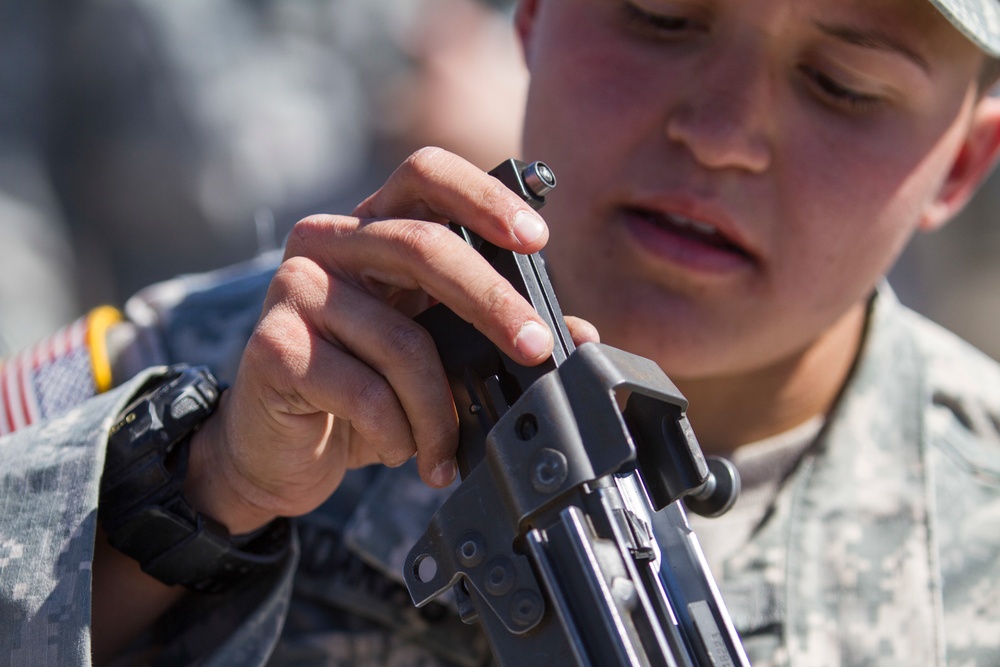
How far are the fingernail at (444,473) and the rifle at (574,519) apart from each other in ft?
0.05

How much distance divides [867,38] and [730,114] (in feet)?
0.65

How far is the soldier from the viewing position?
1.02 meters

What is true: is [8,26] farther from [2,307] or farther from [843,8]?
[843,8]

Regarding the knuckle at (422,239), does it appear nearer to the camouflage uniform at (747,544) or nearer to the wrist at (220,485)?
the wrist at (220,485)

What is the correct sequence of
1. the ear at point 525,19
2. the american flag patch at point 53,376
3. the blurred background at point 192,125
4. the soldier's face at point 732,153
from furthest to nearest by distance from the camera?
the blurred background at point 192,125 < the ear at point 525,19 < the american flag patch at point 53,376 < the soldier's face at point 732,153

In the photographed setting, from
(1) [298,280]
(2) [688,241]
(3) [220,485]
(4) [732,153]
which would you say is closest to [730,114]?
(4) [732,153]

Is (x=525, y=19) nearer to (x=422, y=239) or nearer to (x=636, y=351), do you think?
(x=636, y=351)

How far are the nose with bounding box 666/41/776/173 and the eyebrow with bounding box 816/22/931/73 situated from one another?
89mm

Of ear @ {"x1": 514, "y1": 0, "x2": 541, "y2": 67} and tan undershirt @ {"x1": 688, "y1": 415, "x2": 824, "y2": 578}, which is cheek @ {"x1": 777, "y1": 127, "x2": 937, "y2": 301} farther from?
ear @ {"x1": 514, "y1": 0, "x2": 541, "y2": 67}

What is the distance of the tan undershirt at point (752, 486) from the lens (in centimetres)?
153

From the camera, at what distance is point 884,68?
126 centimetres

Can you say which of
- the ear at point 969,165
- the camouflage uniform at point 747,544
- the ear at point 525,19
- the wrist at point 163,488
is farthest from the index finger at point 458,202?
the ear at point 969,165

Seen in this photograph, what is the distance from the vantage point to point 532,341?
2.94 feet

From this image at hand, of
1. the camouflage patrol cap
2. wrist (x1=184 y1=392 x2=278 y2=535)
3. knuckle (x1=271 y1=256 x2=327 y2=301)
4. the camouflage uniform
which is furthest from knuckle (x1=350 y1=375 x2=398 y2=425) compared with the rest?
the camouflage patrol cap
